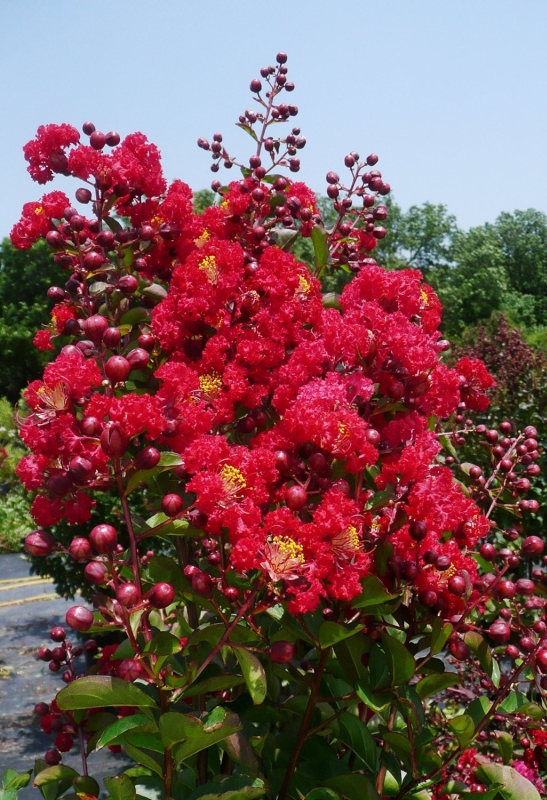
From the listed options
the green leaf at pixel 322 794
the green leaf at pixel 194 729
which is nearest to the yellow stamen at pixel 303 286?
the green leaf at pixel 194 729

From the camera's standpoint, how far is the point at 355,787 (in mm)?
1313

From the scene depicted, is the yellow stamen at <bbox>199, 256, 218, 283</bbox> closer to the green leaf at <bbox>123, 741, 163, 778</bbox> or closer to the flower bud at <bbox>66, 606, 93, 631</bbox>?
the flower bud at <bbox>66, 606, 93, 631</bbox>

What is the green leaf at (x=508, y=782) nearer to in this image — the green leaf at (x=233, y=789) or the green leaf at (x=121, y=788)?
the green leaf at (x=233, y=789)

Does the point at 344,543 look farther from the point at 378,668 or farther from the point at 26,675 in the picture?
the point at 26,675

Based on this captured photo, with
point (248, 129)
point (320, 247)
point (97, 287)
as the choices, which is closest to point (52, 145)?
point (97, 287)

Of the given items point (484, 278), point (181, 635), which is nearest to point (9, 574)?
point (181, 635)

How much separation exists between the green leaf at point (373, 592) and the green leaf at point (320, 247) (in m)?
0.87

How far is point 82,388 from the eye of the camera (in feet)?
4.24

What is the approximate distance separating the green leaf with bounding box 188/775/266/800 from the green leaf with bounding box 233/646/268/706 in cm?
14

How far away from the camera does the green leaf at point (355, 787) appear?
1.30 meters

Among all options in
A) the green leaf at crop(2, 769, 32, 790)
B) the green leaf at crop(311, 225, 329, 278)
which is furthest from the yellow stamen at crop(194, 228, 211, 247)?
the green leaf at crop(2, 769, 32, 790)

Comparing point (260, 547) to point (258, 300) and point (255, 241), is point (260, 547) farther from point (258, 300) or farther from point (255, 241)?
point (255, 241)

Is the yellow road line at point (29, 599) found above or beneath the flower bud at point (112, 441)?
beneath

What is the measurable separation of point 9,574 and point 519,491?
850 cm
